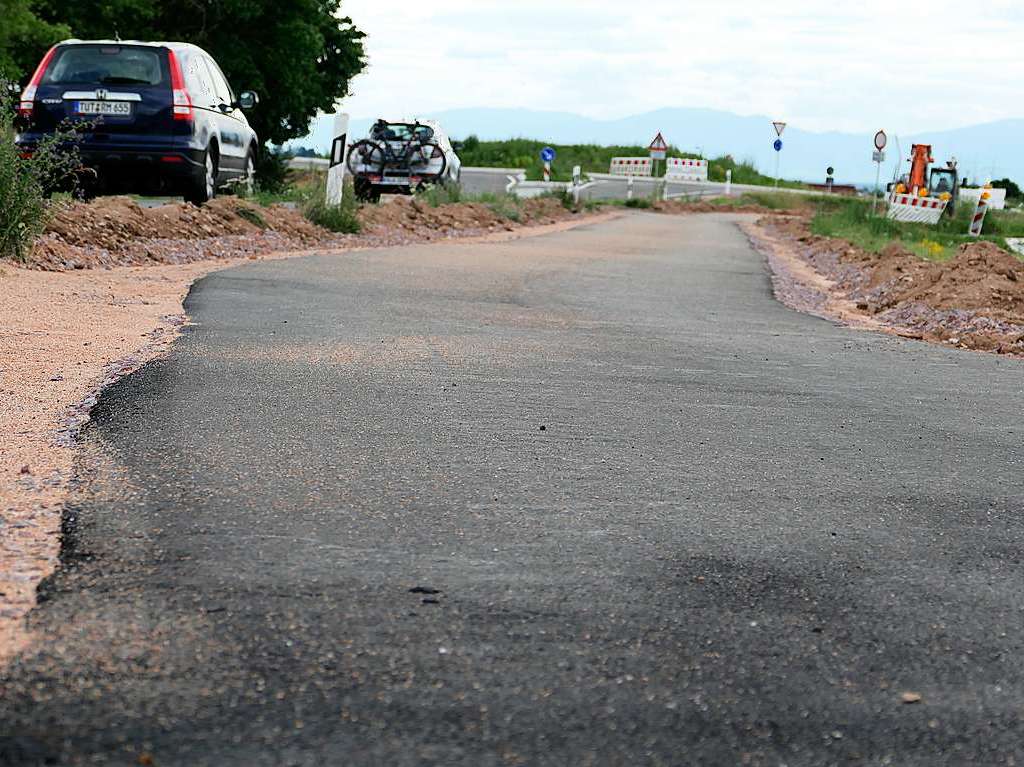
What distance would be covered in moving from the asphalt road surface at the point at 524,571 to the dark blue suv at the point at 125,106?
7.34 m

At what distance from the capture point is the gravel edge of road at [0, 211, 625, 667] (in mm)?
3412

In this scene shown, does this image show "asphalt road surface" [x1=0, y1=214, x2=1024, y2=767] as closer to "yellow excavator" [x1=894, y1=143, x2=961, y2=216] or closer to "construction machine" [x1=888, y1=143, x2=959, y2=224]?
"construction machine" [x1=888, y1=143, x2=959, y2=224]

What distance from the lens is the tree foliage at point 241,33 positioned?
2878 cm

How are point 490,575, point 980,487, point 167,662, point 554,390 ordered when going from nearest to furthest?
1. point 167,662
2. point 490,575
3. point 980,487
4. point 554,390

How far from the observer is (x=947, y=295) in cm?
1245

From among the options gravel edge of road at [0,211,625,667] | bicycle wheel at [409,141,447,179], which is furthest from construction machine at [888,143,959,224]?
gravel edge of road at [0,211,625,667]

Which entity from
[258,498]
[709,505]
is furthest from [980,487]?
[258,498]

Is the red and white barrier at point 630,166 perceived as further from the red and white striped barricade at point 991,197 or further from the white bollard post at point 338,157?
the white bollard post at point 338,157

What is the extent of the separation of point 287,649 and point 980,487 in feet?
9.82

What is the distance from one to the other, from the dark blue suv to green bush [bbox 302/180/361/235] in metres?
2.65

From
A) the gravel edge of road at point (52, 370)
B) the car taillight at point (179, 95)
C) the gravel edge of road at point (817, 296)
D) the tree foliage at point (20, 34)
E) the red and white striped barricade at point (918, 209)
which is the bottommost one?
the gravel edge of road at point (817, 296)

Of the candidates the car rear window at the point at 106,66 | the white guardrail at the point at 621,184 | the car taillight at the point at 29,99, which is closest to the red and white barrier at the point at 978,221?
the white guardrail at the point at 621,184

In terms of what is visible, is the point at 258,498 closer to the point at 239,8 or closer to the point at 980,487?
the point at 980,487

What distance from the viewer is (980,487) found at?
490 cm
